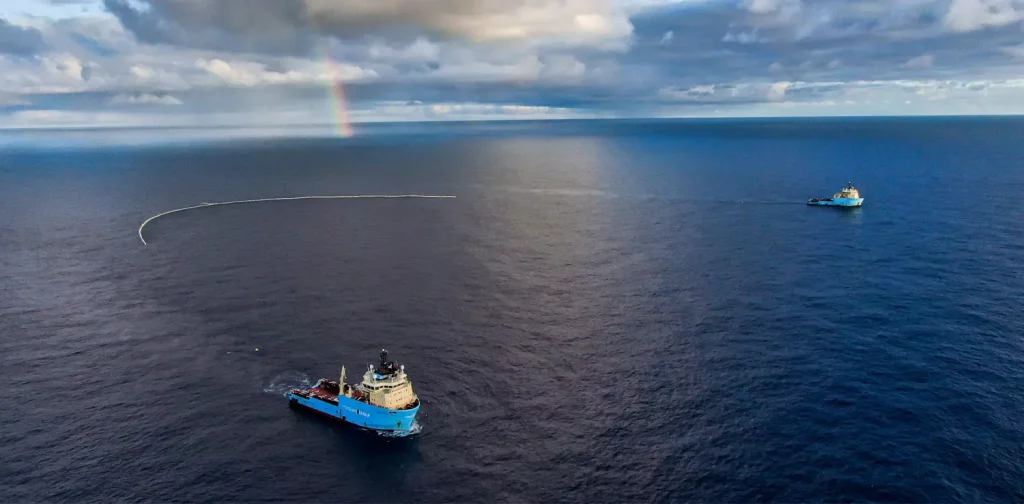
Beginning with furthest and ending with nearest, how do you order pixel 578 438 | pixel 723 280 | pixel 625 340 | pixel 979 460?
pixel 723 280 → pixel 625 340 → pixel 578 438 → pixel 979 460

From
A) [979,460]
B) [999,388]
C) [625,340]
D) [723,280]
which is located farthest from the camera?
[723,280]

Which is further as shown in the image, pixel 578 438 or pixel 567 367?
pixel 567 367

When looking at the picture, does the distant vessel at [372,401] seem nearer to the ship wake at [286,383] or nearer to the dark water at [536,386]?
the dark water at [536,386]

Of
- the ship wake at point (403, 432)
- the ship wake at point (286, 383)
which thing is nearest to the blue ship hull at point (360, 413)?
the ship wake at point (403, 432)

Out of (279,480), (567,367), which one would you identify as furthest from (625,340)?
(279,480)

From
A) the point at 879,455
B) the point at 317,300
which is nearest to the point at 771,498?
the point at 879,455

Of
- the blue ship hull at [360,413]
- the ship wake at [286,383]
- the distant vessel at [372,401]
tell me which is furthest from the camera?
the ship wake at [286,383]

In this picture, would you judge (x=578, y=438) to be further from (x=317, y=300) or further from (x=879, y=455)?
(x=317, y=300)

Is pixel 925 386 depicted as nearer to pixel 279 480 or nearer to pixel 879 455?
pixel 879 455
